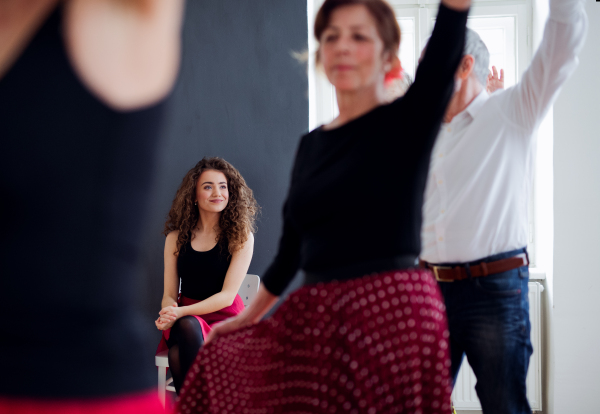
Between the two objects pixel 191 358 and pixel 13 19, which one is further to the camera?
pixel 191 358

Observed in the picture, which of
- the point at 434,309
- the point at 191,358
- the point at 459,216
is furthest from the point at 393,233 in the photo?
the point at 191,358

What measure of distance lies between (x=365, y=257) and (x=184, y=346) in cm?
190

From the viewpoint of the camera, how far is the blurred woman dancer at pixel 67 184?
0.37 m

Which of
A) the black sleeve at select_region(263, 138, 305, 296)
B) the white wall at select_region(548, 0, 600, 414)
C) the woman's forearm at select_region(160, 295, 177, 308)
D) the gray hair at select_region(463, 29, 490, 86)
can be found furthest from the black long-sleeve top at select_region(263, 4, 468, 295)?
the white wall at select_region(548, 0, 600, 414)

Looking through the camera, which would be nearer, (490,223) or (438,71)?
(438,71)

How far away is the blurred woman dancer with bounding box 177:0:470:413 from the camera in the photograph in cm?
70

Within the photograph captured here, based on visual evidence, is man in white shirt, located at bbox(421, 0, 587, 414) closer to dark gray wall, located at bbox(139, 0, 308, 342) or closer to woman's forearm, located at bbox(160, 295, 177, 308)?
woman's forearm, located at bbox(160, 295, 177, 308)

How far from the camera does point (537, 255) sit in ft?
10.4

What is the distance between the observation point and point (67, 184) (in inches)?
14.9

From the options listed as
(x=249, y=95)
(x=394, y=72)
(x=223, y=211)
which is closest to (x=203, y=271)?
(x=223, y=211)

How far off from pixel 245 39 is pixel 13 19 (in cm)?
298

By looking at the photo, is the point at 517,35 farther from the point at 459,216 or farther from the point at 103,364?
the point at 103,364

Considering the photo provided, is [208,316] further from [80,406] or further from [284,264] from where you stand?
[80,406]

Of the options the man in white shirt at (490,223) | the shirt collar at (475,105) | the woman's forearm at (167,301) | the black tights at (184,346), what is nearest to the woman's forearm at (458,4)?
the man in white shirt at (490,223)
